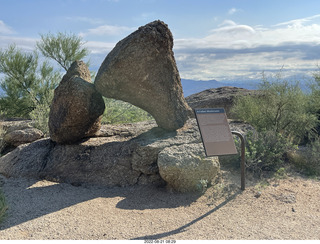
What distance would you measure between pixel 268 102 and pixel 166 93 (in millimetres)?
3606

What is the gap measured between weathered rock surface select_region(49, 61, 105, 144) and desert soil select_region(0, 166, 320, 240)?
1145 millimetres

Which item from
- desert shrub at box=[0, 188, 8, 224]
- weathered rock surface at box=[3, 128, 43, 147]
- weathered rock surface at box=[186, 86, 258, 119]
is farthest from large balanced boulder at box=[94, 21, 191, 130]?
weathered rock surface at box=[186, 86, 258, 119]

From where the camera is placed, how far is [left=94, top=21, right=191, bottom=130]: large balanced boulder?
5.98 metres

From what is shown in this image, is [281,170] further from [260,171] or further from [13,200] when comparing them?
[13,200]

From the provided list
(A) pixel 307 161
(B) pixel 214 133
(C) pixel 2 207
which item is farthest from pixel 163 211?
(A) pixel 307 161

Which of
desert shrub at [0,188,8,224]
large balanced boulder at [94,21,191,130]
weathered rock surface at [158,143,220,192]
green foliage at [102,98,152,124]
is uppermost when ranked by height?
large balanced boulder at [94,21,191,130]

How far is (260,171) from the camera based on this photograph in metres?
6.40

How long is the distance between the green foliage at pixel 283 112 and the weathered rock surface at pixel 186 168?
3134mm

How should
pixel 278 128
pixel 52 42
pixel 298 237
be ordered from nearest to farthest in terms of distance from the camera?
pixel 298 237 → pixel 278 128 → pixel 52 42

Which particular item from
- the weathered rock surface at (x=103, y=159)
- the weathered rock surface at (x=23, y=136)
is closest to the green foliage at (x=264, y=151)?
the weathered rock surface at (x=103, y=159)

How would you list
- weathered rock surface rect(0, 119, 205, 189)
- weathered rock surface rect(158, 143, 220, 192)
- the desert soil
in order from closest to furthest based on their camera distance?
the desert soil, weathered rock surface rect(158, 143, 220, 192), weathered rock surface rect(0, 119, 205, 189)

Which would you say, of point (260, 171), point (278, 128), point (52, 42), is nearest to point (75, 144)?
point (260, 171)

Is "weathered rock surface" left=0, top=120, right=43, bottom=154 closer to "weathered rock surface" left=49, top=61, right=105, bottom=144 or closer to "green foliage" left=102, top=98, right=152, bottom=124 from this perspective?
"weathered rock surface" left=49, top=61, right=105, bottom=144

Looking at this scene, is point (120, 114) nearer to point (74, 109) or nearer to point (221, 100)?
point (221, 100)
